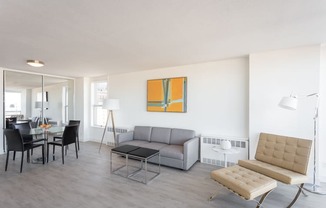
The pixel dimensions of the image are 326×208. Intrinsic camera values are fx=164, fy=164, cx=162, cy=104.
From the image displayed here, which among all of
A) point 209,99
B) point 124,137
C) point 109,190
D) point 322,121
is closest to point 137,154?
point 109,190

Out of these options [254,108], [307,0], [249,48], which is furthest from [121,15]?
[254,108]

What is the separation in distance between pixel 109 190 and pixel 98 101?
408 centimetres

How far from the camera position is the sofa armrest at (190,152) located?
10.8 ft

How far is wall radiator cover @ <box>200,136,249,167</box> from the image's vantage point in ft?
11.1

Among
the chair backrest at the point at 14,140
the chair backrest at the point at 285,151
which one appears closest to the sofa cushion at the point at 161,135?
the chair backrest at the point at 285,151

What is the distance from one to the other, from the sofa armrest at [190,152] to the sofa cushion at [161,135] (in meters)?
0.74

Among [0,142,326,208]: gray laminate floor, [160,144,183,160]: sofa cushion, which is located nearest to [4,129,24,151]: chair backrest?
[0,142,326,208]: gray laminate floor

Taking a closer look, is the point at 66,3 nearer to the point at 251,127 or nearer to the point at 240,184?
the point at 240,184

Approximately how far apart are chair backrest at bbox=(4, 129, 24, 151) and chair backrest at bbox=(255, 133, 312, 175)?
452 centimetres

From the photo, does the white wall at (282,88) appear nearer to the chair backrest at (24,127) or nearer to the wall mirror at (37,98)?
the chair backrest at (24,127)

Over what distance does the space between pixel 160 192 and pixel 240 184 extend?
122 cm

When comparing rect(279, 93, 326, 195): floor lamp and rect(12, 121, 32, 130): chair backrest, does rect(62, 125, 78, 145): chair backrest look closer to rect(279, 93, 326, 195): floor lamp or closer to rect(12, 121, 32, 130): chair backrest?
rect(12, 121, 32, 130): chair backrest

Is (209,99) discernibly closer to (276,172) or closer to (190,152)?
(190,152)

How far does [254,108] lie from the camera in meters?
3.21
